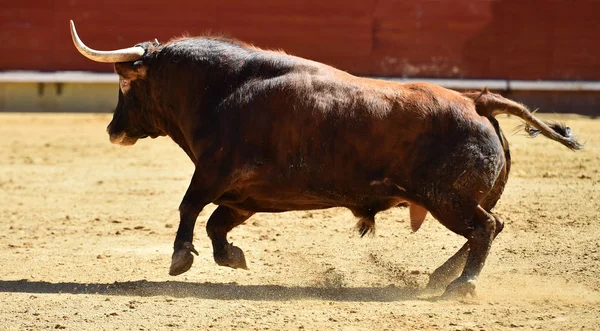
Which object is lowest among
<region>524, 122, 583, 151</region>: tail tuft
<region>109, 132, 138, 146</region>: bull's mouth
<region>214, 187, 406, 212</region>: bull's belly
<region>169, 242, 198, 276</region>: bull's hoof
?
<region>169, 242, 198, 276</region>: bull's hoof

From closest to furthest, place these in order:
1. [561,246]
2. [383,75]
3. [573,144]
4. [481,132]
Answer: [481,132], [573,144], [561,246], [383,75]

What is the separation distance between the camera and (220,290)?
568 cm

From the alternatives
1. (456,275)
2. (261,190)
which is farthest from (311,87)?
(456,275)

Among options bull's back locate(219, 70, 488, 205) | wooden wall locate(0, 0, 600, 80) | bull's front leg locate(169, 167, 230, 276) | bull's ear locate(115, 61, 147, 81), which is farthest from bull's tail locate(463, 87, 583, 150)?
wooden wall locate(0, 0, 600, 80)

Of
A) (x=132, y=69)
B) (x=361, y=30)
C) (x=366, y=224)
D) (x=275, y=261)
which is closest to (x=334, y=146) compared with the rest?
(x=366, y=224)

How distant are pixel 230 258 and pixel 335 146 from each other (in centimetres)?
93

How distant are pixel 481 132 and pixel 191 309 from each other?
1864mm

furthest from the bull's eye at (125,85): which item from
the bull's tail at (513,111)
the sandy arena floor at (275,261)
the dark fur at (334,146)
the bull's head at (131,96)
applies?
the bull's tail at (513,111)

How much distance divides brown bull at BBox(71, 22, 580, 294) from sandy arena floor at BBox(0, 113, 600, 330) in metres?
0.35

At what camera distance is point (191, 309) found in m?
5.08

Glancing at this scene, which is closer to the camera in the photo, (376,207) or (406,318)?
(406,318)

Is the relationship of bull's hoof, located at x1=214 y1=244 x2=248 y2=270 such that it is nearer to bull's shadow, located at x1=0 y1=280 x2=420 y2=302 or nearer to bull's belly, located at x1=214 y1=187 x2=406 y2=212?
bull's shadow, located at x1=0 y1=280 x2=420 y2=302

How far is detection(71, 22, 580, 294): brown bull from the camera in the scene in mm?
5574

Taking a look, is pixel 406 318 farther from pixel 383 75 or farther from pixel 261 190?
pixel 383 75
